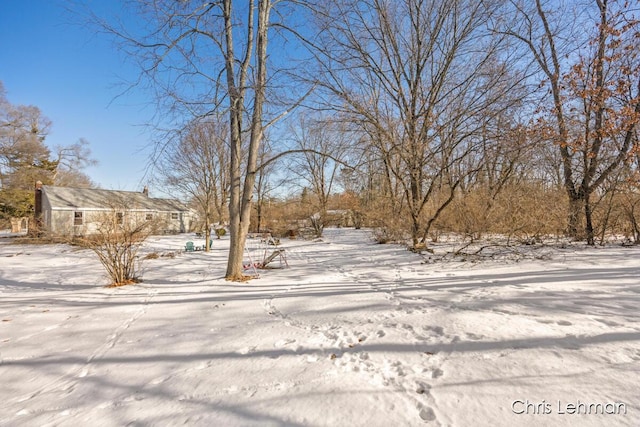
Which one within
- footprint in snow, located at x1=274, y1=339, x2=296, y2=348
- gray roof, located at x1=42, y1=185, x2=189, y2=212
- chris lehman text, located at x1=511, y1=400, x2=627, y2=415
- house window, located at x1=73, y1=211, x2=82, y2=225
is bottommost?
footprint in snow, located at x1=274, y1=339, x2=296, y2=348

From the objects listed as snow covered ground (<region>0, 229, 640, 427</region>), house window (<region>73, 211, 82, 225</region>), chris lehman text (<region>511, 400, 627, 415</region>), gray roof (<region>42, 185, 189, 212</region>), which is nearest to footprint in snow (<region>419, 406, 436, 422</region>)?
snow covered ground (<region>0, 229, 640, 427</region>)

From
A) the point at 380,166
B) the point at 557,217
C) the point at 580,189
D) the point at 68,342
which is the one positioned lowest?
the point at 68,342

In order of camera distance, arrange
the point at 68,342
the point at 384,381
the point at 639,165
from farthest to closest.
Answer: the point at 639,165 < the point at 68,342 < the point at 384,381

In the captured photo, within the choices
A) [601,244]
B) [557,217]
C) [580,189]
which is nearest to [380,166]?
[557,217]

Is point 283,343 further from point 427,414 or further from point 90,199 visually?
point 90,199

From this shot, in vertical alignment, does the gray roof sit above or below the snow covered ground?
above

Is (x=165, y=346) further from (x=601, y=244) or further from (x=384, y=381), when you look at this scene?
(x=601, y=244)

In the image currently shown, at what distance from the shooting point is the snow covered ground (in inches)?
69.5

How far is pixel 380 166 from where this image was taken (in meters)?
11.4

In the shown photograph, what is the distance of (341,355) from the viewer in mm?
2543

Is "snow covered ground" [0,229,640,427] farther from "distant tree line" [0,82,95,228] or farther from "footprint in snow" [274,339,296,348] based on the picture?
"distant tree line" [0,82,95,228]

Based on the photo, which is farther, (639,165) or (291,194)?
(291,194)

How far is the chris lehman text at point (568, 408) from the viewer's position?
1619mm

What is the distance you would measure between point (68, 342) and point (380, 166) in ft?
34.6
